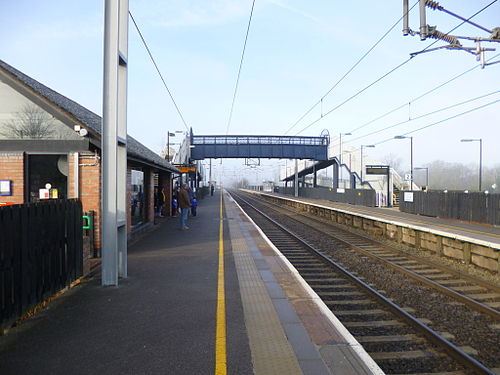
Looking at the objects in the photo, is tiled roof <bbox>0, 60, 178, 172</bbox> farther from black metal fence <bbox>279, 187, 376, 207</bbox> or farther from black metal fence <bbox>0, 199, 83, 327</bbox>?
black metal fence <bbox>279, 187, 376, 207</bbox>

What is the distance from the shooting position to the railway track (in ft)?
13.8

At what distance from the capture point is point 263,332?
178 inches

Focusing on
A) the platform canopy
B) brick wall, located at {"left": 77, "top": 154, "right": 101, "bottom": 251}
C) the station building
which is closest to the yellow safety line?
brick wall, located at {"left": 77, "top": 154, "right": 101, "bottom": 251}

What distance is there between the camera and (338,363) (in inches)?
147

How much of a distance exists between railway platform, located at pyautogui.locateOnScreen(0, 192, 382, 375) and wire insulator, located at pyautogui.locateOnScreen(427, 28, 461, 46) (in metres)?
7.75

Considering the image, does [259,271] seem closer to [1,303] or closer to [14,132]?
[1,303]

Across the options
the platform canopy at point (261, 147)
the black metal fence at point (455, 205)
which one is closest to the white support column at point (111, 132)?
the black metal fence at point (455, 205)

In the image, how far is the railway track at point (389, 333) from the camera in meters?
4.20

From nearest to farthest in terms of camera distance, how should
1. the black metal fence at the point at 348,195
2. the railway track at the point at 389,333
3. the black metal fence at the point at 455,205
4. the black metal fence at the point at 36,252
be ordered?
1. the railway track at the point at 389,333
2. the black metal fence at the point at 36,252
3. the black metal fence at the point at 455,205
4. the black metal fence at the point at 348,195

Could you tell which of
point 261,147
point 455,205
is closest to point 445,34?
point 455,205

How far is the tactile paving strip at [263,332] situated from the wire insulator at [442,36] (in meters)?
8.22

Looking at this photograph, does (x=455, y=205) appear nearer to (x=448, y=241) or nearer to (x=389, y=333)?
(x=448, y=241)

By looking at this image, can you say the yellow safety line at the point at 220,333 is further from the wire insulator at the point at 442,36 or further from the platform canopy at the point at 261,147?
the platform canopy at the point at 261,147

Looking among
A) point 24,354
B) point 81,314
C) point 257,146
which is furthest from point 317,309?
point 257,146
